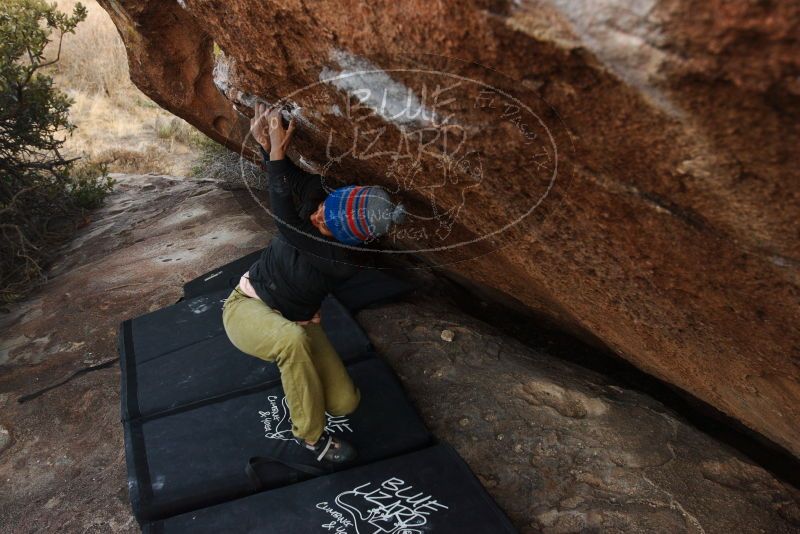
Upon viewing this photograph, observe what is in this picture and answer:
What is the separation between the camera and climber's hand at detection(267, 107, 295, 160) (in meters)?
2.28

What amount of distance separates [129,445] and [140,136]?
22.6 ft

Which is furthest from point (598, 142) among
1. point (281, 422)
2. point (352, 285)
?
point (352, 285)

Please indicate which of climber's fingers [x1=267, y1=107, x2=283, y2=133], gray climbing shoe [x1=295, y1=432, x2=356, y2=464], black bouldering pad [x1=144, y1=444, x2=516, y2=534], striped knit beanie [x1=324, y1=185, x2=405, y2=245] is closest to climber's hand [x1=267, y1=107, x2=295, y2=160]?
climber's fingers [x1=267, y1=107, x2=283, y2=133]

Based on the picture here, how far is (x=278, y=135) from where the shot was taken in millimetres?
2348

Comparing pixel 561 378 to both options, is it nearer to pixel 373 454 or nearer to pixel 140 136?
pixel 373 454

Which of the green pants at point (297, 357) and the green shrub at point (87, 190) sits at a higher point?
the green pants at point (297, 357)

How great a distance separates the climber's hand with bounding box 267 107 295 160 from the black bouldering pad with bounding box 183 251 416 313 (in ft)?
4.53

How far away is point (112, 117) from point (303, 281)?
782 cm

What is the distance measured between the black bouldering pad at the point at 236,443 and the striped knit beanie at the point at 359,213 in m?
0.92

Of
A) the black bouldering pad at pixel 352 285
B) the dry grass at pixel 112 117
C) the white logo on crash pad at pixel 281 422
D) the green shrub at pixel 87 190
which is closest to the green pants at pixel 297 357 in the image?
the white logo on crash pad at pixel 281 422

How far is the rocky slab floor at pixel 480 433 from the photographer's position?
2.26m

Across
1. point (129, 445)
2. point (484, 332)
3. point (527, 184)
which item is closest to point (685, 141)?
point (527, 184)

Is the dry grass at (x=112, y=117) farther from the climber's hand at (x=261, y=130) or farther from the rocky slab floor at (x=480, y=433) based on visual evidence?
the climber's hand at (x=261, y=130)

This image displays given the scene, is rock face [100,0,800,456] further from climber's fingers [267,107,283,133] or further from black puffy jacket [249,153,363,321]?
black puffy jacket [249,153,363,321]
